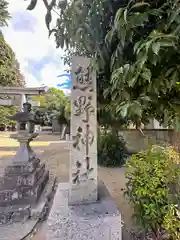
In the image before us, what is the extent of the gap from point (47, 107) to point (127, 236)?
14456 millimetres

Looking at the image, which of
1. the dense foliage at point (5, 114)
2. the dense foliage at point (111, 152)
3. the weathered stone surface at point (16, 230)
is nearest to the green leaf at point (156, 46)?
the weathered stone surface at point (16, 230)

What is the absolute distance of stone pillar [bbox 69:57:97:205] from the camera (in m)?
1.61

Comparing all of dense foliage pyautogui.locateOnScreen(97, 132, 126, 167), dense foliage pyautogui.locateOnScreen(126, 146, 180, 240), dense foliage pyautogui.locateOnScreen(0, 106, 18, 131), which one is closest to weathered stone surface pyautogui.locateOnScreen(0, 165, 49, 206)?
dense foliage pyautogui.locateOnScreen(126, 146, 180, 240)

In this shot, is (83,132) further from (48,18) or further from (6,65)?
(6,65)

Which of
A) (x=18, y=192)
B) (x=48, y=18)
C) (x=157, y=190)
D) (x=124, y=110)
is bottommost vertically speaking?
(x=18, y=192)

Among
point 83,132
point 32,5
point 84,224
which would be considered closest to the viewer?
point 32,5

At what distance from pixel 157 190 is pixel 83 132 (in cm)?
88

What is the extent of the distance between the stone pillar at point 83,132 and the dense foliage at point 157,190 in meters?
0.45

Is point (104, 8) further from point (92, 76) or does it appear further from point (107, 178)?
point (107, 178)

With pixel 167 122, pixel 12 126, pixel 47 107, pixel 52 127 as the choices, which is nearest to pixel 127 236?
pixel 167 122

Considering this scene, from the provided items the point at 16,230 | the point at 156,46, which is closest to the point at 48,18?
the point at 156,46

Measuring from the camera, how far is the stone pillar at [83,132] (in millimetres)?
1612

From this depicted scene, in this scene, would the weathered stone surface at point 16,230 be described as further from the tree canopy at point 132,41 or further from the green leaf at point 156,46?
the green leaf at point 156,46

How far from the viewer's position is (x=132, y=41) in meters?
1.05
